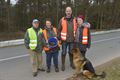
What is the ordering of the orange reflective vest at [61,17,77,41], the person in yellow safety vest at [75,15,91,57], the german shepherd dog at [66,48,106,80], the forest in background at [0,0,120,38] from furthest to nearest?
the forest in background at [0,0,120,38], the orange reflective vest at [61,17,77,41], the person in yellow safety vest at [75,15,91,57], the german shepherd dog at [66,48,106,80]

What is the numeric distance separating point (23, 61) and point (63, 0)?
22233 mm

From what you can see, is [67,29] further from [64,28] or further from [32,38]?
[32,38]

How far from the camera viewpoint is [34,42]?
1030 centimetres

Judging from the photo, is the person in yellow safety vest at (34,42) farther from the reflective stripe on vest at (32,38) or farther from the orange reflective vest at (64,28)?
the orange reflective vest at (64,28)

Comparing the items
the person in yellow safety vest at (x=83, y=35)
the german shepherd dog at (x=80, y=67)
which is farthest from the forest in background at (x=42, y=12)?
the german shepherd dog at (x=80, y=67)

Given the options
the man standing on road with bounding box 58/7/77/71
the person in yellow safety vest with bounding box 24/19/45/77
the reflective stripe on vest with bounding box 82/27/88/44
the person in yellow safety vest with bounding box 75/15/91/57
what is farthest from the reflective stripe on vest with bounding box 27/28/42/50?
the reflective stripe on vest with bounding box 82/27/88/44

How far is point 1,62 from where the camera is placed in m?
12.9

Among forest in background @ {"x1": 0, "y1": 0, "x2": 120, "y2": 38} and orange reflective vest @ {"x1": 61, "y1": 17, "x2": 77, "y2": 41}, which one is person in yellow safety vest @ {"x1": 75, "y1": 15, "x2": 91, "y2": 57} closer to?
orange reflective vest @ {"x1": 61, "y1": 17, "x2": 77, "y2": 41}

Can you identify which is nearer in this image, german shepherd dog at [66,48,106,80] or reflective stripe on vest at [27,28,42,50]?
german shepherd dog at [66,48,106,80]

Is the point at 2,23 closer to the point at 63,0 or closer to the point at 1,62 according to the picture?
the point at 63,0

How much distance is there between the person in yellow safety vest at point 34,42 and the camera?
10273 mm

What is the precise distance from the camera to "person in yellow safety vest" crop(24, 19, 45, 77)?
33.7 feet

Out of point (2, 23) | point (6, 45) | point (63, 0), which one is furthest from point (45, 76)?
point (63, 0)

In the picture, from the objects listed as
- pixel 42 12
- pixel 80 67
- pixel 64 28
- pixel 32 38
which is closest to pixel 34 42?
pixel 32 38
